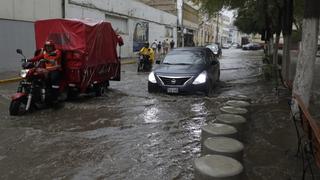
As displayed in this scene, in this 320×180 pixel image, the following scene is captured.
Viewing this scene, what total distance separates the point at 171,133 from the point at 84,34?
5226mm

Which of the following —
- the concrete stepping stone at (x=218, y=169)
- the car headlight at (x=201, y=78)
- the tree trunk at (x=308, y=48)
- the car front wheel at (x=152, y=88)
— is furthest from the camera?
the car front wheel at (x=152, y=88)

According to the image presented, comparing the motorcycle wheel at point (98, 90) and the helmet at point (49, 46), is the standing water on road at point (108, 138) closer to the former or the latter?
the motorcycle wheel at point (98, 90)

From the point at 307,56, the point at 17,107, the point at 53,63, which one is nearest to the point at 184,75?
the point at 53,63

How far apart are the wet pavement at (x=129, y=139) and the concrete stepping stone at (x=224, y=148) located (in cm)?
69

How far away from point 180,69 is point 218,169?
962 centimetres

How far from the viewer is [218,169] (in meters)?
4.73

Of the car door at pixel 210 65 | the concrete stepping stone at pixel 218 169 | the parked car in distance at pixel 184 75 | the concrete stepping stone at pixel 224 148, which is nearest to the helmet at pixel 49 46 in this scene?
the parked car in distance at pixel 184 75

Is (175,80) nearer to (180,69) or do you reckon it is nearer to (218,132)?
(180,69)

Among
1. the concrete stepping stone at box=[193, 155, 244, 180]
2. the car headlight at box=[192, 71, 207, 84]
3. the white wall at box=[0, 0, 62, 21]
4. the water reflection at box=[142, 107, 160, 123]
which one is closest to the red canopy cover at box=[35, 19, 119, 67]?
the water reflection at box=[142, 107, 160, 123]

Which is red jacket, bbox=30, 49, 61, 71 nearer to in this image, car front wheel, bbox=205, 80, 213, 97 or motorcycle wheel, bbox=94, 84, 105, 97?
motorcycle wheel, bbox=94, 84, 105, 97

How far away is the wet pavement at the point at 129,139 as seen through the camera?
21.0ft

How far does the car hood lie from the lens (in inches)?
Answer: 551

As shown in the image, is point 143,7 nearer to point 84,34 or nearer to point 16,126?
point 84,34

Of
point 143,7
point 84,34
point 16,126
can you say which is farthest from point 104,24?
point 143,7
